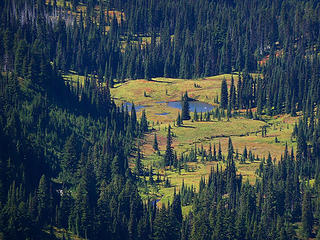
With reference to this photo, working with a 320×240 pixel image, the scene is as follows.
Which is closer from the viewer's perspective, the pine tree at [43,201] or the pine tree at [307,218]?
the pine tree at [43,201]

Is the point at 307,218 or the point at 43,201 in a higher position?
the point at 43,201

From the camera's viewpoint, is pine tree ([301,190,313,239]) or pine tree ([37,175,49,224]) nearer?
pine tree ([37,175,49,224])

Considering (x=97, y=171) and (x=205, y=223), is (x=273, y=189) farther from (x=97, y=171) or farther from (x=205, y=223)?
(x=97, y=171)

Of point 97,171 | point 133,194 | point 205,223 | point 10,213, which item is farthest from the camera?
point 97,171

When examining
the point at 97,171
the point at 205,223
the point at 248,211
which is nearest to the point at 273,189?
the point at 248,211

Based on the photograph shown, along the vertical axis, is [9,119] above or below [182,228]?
above

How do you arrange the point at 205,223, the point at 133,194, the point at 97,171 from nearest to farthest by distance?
the point at 205,223, the point at 133,194, the point at 97,171

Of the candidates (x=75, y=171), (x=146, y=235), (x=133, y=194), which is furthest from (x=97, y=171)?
(x=146, y=235)

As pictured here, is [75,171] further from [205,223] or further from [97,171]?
[205,223]

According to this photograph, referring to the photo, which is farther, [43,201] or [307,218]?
[307,218]

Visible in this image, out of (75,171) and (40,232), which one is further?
(75,171)
